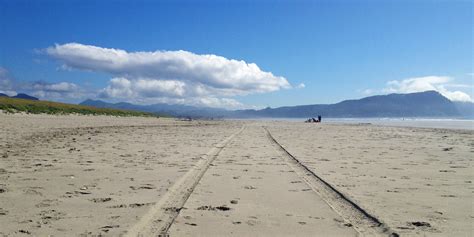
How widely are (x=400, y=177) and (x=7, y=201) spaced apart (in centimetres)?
883

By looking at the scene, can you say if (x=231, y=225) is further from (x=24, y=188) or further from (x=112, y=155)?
(x=112, y=155)

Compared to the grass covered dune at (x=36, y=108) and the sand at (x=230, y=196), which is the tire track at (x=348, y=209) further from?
the grass covered dune at (x=36, y=108)

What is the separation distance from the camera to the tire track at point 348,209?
221 inches

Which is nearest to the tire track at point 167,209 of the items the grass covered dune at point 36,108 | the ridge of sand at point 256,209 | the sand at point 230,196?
the sand at point 230,196

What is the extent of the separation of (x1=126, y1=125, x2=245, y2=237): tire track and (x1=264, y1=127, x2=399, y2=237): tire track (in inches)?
105

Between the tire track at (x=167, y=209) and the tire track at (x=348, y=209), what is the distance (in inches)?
105

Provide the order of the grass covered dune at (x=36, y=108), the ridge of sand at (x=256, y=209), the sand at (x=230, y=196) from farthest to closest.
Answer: the grass covered dune at (x=36, y=108)
the sand at (x=230, y=196)
the ridge of sand at (x=256, y=209)

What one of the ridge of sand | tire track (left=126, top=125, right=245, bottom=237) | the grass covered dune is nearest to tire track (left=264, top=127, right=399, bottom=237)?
the ridge of sand

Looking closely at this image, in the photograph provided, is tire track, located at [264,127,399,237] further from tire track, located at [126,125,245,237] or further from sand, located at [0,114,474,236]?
tire track, located at [126,125,245,237]

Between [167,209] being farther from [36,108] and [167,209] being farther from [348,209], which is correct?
[36,108]

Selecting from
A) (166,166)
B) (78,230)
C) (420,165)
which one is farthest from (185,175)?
(420,165)

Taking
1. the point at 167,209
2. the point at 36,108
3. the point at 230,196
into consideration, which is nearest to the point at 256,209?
the point at 230,196

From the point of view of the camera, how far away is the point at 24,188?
26.7ft

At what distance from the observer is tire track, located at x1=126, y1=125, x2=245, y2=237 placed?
17.9ft
